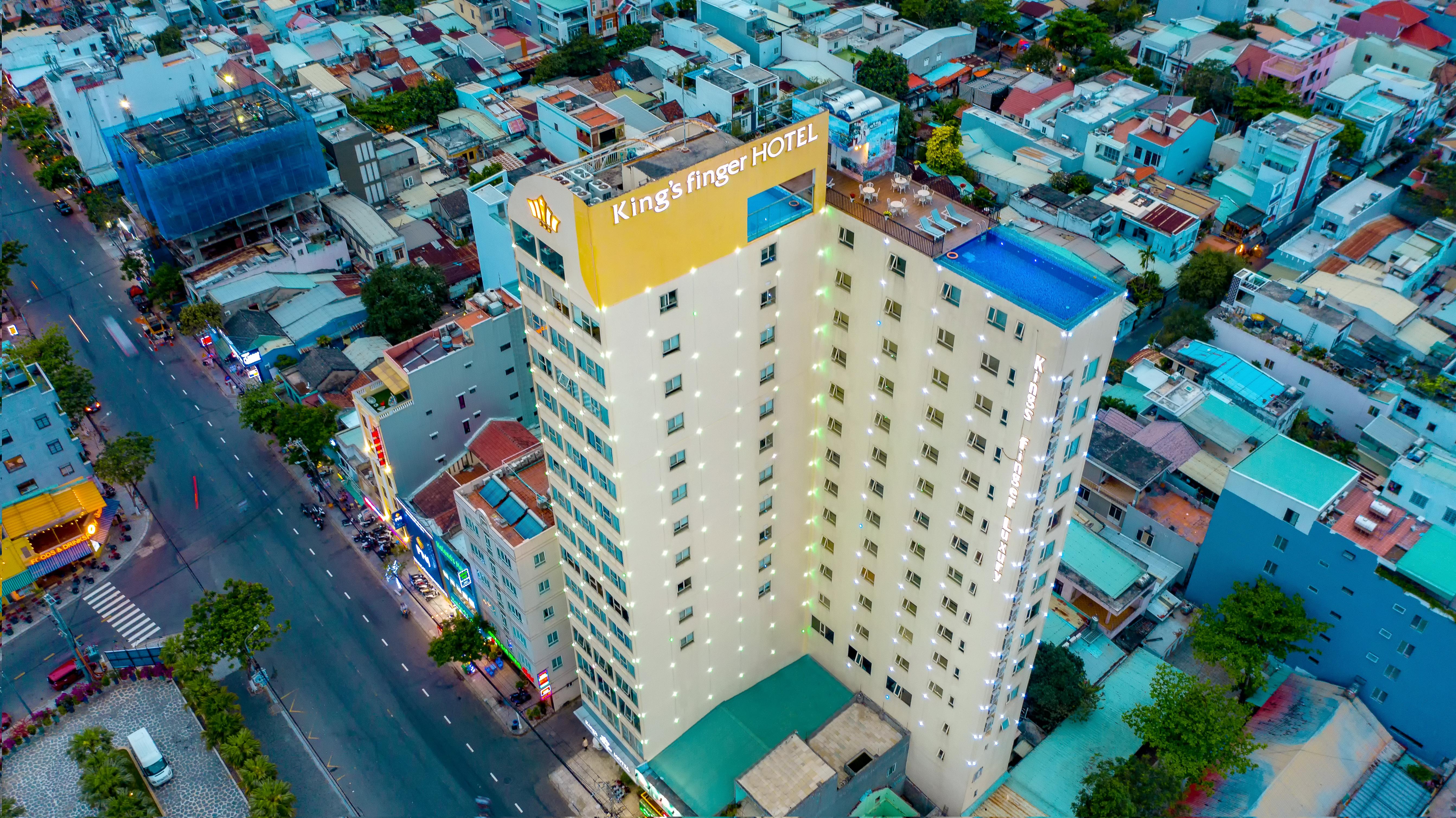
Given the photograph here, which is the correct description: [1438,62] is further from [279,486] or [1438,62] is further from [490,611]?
[279,486]

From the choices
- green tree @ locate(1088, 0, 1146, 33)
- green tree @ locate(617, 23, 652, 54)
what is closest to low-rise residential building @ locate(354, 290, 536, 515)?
green tree @ locate(617, 23, 652, 54)

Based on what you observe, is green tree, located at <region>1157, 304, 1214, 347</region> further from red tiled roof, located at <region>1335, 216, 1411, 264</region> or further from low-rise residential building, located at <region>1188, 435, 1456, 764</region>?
low-rise residential building, located at <region>1188, 435, 1456, 764</region>

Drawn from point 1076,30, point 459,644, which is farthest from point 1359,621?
point 1076,30

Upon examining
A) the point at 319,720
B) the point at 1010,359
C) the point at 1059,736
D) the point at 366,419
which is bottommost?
the point at 319,720

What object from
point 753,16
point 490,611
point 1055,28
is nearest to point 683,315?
point 490,611

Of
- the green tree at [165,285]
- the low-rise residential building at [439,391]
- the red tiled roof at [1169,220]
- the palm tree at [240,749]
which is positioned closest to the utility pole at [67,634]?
the palm tree at [240,749]

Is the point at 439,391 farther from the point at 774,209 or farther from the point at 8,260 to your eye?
the point at 8,260
